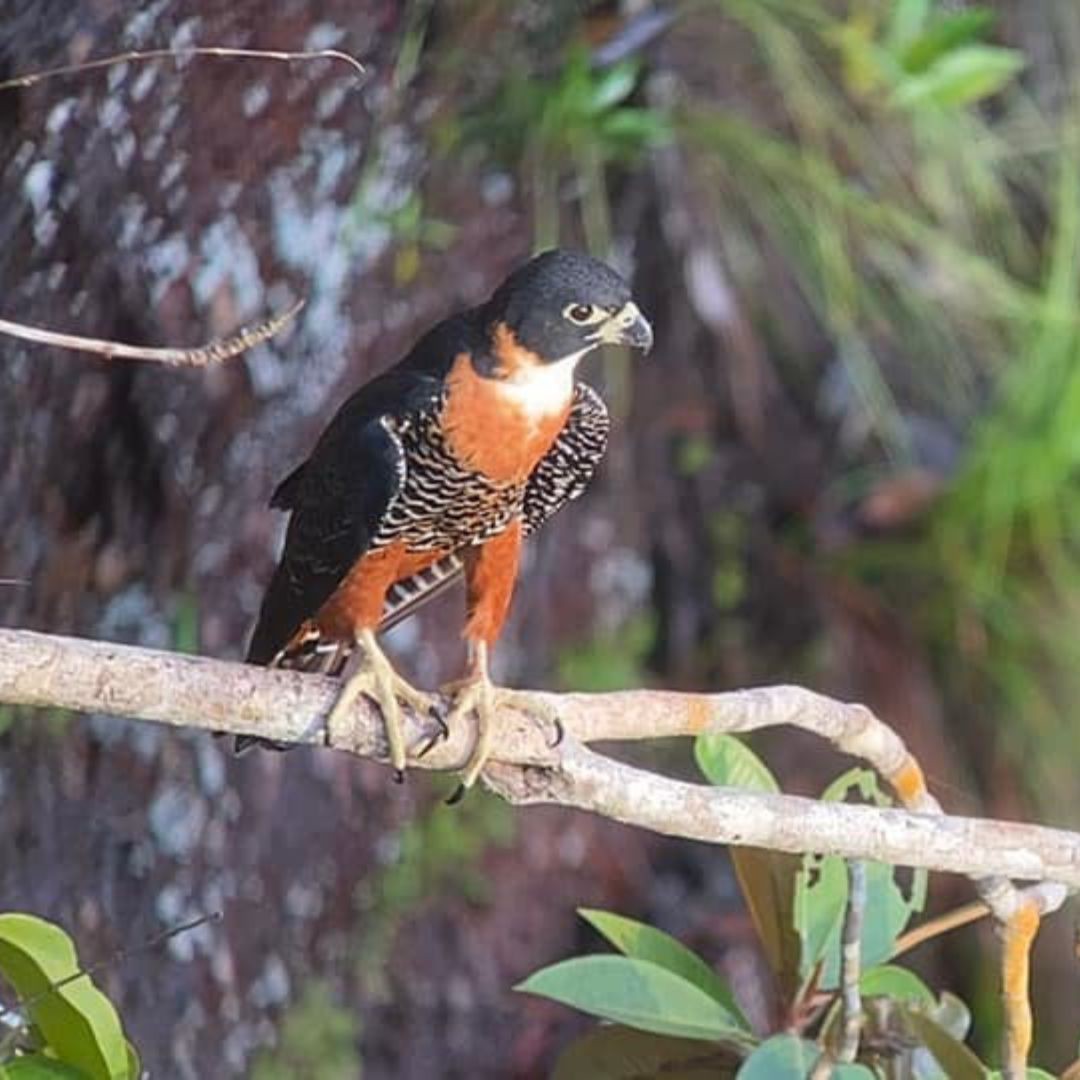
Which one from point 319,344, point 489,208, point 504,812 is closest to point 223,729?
point 319,344

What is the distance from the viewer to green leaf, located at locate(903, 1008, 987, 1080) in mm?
1118

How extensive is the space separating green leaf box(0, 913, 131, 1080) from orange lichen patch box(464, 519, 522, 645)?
286 millimetres

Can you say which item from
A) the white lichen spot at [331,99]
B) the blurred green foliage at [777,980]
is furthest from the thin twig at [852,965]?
the white lichen spot at [331,99]

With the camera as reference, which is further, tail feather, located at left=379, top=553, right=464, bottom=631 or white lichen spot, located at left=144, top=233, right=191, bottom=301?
white lichen spot, located at left=144, top=233, right=191, bottom=301

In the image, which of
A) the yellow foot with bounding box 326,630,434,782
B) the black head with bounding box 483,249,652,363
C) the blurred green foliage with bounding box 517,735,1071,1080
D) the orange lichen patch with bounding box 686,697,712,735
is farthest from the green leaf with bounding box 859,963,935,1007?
the black head with bounding box 483,249,652,363

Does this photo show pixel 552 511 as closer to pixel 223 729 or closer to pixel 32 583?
pixel 223 729

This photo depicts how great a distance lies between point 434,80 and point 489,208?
7.8 inches

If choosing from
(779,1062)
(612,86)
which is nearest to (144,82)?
(612,86)

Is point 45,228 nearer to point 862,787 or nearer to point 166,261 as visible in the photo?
point 166,261

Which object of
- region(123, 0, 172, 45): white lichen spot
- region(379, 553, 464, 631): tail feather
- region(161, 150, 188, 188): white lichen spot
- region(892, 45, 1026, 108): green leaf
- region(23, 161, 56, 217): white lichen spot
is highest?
region(123, 0, 172, 45): white lichen spot

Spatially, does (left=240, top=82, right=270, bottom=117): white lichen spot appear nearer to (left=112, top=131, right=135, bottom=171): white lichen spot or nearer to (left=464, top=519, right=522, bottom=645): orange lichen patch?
(left=112, top=131, right=135, bottom=171): white lichen spot

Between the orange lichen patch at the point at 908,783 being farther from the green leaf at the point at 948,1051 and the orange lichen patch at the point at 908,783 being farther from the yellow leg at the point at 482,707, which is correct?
the yellow leg at the point at 482,707

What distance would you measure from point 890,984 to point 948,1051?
11cm

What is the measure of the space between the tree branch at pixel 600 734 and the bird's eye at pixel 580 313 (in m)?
0.19
